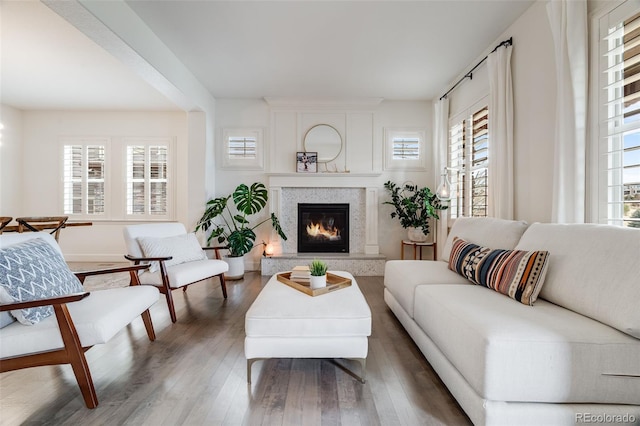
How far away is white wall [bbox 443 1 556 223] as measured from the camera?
249 cm

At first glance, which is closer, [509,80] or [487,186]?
[509,80]

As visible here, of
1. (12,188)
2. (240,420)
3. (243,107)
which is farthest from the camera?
(12,188)

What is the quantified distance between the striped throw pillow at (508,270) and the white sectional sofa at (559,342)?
8 centimetres

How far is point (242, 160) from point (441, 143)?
3.15 m

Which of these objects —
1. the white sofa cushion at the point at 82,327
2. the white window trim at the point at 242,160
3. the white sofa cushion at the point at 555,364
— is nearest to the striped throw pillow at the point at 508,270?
the white sofa cushion at the point at 555,364

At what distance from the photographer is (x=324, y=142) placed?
16.2ft

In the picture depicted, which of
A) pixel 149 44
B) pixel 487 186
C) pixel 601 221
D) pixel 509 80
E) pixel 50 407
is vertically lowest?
pixel 50 407

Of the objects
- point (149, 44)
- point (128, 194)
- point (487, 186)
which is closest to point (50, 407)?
point (149, 44)

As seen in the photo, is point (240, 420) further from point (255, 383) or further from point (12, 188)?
point (12, 188)

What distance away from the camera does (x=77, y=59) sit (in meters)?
3.56

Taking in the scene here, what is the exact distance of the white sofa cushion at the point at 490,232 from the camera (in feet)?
7.66

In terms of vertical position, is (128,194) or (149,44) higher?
(149,44)

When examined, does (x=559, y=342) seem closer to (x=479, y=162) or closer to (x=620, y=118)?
(x=620, y=118)

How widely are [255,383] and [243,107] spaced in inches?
169
